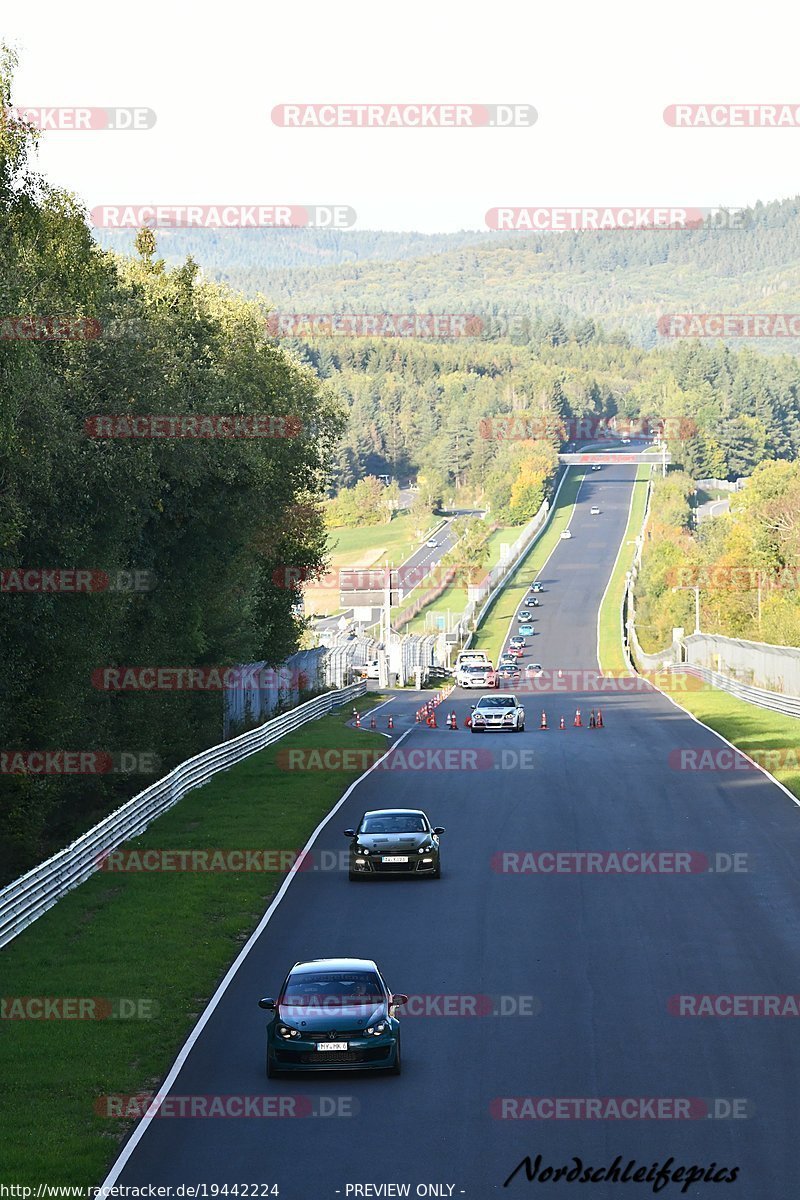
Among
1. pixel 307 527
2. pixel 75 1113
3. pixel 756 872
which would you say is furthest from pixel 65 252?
pixel 307 527

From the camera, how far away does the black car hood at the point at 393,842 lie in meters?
30.0

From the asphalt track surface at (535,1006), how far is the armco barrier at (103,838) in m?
4.20

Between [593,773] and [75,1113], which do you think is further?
[593,773]

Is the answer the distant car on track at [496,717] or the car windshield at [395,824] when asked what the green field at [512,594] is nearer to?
the distant car on track at [496,717]

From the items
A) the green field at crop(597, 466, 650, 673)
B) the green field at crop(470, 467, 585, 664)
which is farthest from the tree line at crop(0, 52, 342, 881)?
the green field at crop(470, 467, 585, 664)

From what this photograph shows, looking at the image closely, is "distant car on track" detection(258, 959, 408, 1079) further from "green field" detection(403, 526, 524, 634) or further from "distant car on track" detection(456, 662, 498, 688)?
"green field" detection(403, 526, 524, 634)

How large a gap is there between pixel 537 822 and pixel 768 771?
11454 millimetres

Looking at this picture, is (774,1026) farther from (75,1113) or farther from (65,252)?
(65,252)

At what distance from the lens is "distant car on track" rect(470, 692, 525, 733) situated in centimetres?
6006

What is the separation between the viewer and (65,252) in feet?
107

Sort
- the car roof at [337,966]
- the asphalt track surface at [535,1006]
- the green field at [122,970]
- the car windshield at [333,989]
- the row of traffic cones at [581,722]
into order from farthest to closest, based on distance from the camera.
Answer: the row of traffic cones at [581,722], the car roof at [337,966], the car windshield at [333,989], the green field at [122,970], the asphalt track surface at [535,1006]

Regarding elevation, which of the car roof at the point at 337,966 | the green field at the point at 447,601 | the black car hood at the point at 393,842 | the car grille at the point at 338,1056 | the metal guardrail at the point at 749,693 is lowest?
the green field at the point at 447,601

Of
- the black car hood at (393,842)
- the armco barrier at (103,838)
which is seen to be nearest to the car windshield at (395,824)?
the black car hood at (393,842)

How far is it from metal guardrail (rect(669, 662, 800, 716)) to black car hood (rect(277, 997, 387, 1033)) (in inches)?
1873
